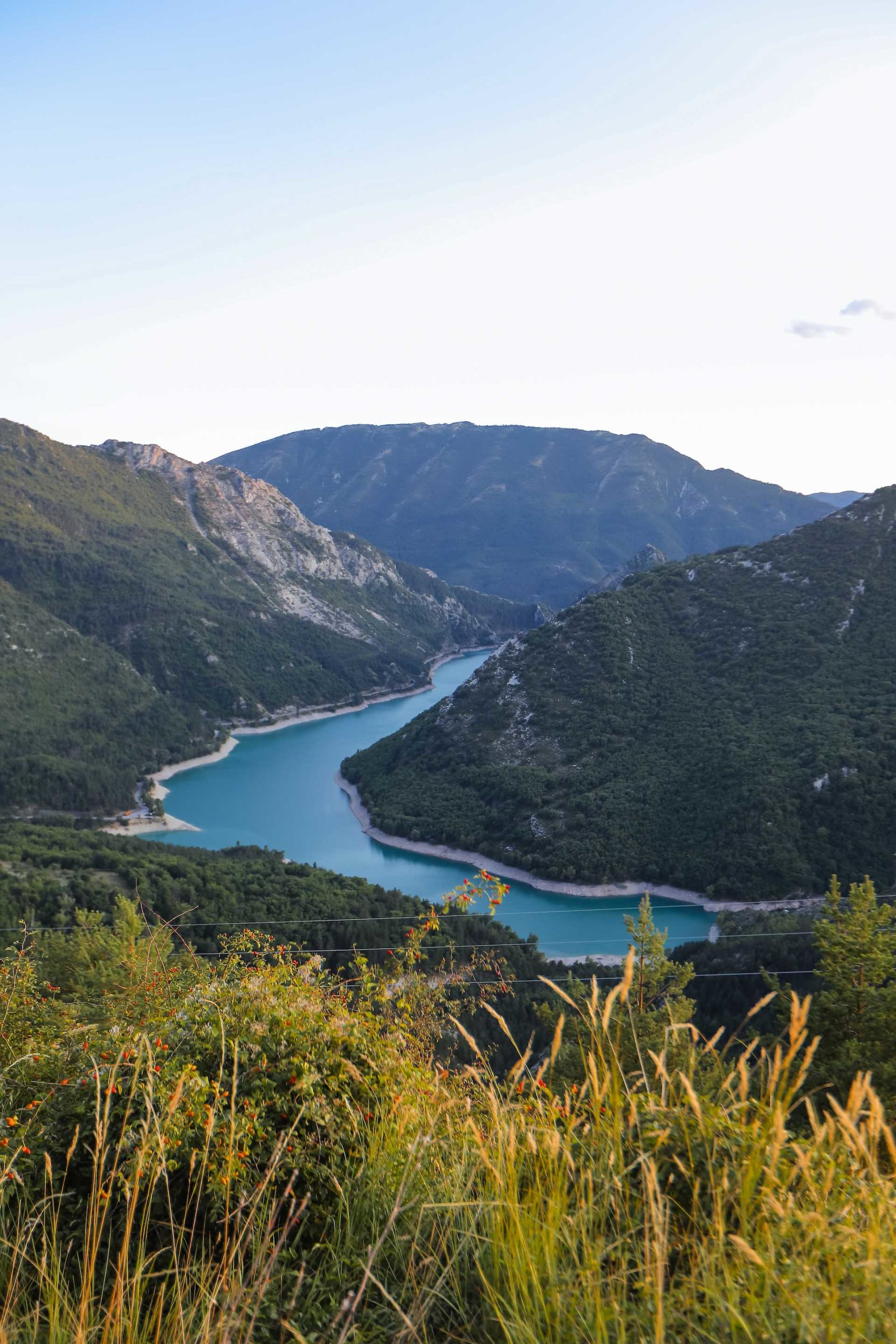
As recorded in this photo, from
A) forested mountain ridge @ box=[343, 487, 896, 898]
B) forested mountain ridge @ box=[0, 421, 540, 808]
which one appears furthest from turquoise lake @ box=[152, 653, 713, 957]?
forested mountain ridge @ box=[0, 421, 540, 808]

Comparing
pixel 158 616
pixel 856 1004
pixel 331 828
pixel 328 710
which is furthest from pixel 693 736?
pixel 158 616

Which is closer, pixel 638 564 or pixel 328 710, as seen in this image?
pixel 328 710

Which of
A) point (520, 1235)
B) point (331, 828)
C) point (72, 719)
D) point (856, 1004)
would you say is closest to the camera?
point (520, 1235)

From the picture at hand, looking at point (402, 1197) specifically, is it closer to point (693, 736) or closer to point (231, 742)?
point (693, 736)

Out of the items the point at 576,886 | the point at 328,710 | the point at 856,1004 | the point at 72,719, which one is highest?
the point at 856,1004

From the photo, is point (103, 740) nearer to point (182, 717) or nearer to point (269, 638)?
point (182, 717)

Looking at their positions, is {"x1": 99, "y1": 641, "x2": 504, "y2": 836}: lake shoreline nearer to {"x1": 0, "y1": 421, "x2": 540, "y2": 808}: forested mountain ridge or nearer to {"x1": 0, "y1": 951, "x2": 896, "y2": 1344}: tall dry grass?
{"x1": 0, "y1": 421, "x2": 540, "y2": 808}: forested mountain ridge

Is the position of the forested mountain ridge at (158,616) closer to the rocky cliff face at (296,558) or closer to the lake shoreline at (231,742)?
the rocky cliff face at (296,558)
